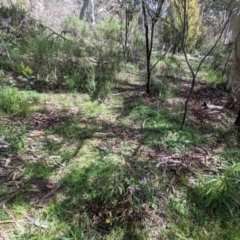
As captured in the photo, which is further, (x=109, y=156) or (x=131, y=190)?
(x=109, y=156)

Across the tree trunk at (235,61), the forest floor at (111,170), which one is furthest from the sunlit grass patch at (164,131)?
the tree trunk at (235,61)

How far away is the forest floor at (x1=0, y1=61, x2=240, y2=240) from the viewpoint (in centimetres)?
139

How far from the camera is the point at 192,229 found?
1.43m

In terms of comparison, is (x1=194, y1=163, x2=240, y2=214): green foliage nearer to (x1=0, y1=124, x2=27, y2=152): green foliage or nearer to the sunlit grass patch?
the sunlit grass patch

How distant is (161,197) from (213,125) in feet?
4.71

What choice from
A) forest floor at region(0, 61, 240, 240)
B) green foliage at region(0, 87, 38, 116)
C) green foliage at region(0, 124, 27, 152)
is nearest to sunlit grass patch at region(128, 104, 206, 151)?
forest floor at region(0, 61, 240, 240)

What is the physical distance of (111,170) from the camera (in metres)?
1.79

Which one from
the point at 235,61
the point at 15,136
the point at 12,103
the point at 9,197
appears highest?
the point at 235,61

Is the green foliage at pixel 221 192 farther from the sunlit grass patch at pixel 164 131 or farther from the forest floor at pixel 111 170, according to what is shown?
the sunlit grass patch at pixel 164 131

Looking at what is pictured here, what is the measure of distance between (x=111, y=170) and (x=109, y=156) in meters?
0.20

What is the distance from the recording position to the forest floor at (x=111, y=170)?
139cm

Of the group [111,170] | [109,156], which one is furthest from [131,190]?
[109,156]

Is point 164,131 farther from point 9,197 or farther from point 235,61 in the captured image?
point 235,61

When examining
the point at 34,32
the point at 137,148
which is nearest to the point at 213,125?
the point at 137,148
